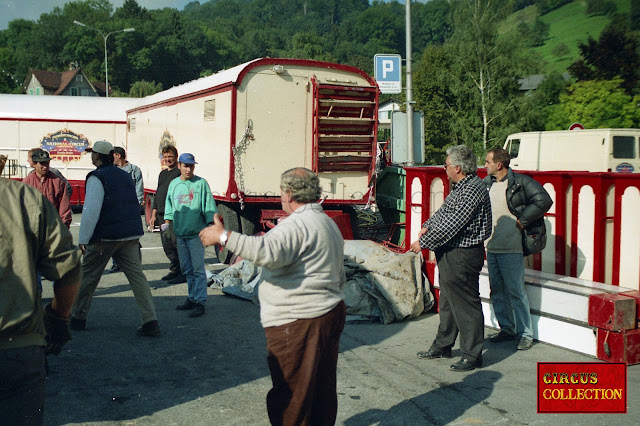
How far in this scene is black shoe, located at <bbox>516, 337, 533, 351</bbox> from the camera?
6.26 meters

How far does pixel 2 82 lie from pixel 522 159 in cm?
9643

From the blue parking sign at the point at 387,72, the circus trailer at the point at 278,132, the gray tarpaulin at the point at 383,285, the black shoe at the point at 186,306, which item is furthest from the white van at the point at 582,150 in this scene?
the black shoe at the point at 186,306

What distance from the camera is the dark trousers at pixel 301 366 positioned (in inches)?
142

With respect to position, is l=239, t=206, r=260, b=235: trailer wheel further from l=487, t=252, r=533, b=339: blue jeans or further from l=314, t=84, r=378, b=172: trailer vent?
l=487, t=252, r=533, b=339: blue jeans

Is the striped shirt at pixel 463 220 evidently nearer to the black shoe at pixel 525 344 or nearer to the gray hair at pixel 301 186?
the black shoe at pixel 525 344

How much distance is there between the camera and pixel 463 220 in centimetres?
545

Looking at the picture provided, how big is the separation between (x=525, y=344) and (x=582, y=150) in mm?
15570

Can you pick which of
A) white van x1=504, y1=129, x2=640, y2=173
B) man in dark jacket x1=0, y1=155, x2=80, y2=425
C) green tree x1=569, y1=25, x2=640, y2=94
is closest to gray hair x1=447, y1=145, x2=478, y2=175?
man in dark jacket x1=0, y1=155, x2=80, y2=425

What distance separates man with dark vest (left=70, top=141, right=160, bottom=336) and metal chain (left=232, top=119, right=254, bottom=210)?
14.8ft

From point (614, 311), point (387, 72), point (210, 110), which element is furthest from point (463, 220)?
point (387, 72)

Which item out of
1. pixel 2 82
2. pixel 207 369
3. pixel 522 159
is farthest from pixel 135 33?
pixel 207 369

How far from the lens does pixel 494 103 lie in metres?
40.8

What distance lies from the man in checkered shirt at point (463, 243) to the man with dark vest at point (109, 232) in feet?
8.98

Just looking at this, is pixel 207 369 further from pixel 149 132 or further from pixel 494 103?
pixel 494 103
